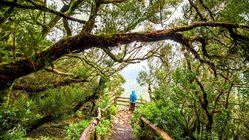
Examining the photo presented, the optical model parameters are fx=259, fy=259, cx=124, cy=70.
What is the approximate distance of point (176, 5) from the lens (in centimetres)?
703

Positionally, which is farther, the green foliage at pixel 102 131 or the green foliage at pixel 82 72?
the green foliage at pixel 102 131

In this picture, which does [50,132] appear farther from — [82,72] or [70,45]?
[70,45]

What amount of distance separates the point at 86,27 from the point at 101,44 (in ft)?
1.19

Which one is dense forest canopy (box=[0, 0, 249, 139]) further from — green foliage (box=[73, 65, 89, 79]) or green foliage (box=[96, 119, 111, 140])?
green foliage (box=[96, 119, 111, 140])

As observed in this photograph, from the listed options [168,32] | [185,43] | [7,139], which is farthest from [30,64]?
[185,43]

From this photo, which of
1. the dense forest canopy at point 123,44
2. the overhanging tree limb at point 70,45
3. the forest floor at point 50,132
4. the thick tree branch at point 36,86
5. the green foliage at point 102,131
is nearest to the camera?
the dense forest canopy at point 123,44

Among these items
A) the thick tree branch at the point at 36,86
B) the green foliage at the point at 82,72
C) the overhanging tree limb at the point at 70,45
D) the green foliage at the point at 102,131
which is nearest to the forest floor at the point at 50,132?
the green foliage at the point at 102,131

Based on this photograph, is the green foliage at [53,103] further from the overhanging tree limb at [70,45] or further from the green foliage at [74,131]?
the overhanging tree limb at [70,45]

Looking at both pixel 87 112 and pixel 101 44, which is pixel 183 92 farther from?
pixel 87 112

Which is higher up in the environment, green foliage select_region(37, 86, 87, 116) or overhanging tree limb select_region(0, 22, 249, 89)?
overhanging tree limb select_region(0, 22, 249, 89)

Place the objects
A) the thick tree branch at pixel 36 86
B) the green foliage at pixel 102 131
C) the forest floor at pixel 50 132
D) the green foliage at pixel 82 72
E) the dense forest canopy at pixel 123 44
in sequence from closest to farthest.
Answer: the dense forest canopy at pixel 123 44 < the thick tree branch at pixel 36 86 < the green foliage at pixel 82 72 < the green foliage at pixel 102 131 < the forest floor at pixel 50 132

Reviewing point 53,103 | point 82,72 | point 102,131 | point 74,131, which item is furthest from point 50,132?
point 82,72

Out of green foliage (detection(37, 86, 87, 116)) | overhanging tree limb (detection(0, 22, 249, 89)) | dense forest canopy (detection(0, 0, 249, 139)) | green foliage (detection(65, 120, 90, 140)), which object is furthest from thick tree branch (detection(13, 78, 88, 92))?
overhanging tree limb (detection(0, 22, 249, 89))

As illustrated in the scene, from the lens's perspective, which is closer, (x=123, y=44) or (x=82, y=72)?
(x=123, y=44)
